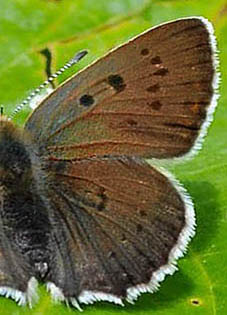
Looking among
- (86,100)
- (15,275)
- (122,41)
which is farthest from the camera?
(122,41)

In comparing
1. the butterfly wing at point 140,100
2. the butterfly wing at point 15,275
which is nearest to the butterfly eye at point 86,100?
the butterfly wing at point 140,100

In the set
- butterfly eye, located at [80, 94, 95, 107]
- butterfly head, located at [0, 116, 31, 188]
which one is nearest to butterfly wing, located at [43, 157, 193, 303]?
butterfly head, located at [0, 116, 31, 188]

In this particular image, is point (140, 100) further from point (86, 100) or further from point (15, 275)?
point (15, 275)

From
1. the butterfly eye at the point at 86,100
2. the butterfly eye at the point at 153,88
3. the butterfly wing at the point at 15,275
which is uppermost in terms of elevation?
the butterfly eye at the point at 86,100

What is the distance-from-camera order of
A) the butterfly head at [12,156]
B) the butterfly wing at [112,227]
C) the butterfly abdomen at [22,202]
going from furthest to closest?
the butterfly head at [12,156] < the butterfly abdomen at [22,202] < the butterfly wing at [112,227]

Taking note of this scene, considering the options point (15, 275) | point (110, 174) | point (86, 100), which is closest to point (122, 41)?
point (86, 100)

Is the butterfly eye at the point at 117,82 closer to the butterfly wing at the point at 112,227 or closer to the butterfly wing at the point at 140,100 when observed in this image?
the butterfly wing at the point at 140,100

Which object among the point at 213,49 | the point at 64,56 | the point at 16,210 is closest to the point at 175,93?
the point at 213,49

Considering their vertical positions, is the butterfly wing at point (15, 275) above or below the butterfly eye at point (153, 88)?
below
